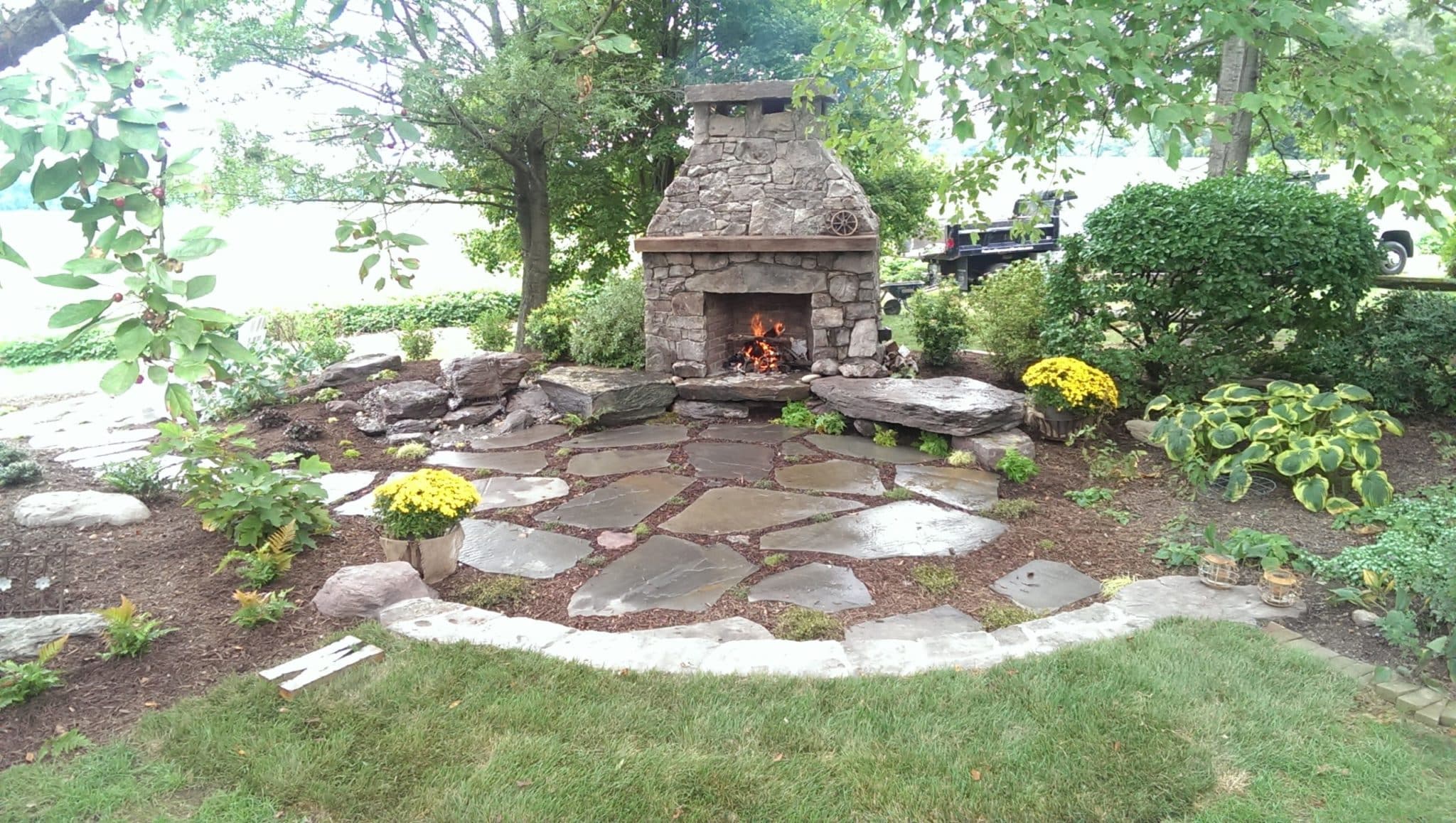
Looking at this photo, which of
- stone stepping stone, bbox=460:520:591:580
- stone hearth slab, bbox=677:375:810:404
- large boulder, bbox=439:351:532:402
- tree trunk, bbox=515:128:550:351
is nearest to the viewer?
stone stepping stone, bbox=460:520:591:580

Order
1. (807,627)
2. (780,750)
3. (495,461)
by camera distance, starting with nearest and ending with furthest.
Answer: (780,750), (807,627), (495,461)

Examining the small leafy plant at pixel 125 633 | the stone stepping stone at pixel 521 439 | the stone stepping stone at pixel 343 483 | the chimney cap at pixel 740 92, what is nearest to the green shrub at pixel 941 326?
the chimney cap at pixel 740 92

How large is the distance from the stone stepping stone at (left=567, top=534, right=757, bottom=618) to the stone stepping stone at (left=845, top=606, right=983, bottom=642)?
707mm

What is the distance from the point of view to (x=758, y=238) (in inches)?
274

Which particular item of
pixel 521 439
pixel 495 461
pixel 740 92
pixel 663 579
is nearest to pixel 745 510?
pixel 663 579

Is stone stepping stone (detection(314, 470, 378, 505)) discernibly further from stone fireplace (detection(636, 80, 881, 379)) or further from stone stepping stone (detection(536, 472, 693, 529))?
stone fireplace (detection(636, 80, 881, 379))

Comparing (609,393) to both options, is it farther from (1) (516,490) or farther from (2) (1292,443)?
(2) (1292,443)

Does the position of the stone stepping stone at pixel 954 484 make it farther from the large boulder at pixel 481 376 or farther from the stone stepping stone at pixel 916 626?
the large boulder at pixel 481 376

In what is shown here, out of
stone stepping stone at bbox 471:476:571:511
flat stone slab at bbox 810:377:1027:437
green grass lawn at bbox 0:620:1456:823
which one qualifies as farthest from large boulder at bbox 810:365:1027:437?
green grass lawn at bbox 0:620:1456:823

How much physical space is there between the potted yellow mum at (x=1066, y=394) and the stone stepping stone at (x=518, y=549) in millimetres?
3437

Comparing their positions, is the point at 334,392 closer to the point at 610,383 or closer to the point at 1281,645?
the point at 610,383

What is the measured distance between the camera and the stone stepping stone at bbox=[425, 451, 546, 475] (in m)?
5.78

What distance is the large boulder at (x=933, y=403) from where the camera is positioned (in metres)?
5.65

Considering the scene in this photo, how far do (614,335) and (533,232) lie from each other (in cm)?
269
